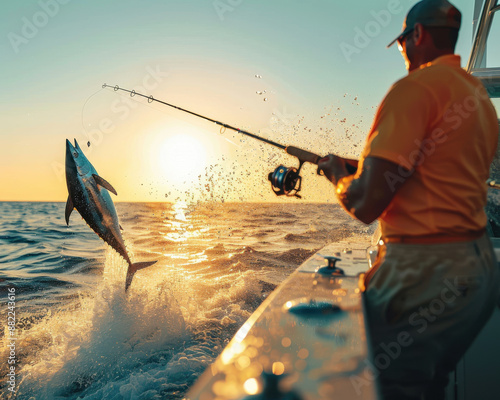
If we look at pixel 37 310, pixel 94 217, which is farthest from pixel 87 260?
pixel 94 217

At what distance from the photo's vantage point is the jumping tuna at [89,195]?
15.1 ft

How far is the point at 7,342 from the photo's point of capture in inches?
194

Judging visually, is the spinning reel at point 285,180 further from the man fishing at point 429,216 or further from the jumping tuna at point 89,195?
the jumping tuna at point 89,195

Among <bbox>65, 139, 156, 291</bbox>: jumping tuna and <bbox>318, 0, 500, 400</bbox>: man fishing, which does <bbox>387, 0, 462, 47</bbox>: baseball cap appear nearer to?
<bbox>318, 0, 500, 400</bbox>: man fishing

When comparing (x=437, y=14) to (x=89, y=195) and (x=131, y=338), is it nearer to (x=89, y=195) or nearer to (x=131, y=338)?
(x=89, y=195)

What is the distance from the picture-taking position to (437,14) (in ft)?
5.10

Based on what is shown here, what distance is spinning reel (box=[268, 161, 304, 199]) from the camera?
238 cm

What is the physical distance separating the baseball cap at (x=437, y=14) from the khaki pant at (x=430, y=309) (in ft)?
3.08

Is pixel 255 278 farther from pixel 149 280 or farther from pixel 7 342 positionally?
pixel 7 342

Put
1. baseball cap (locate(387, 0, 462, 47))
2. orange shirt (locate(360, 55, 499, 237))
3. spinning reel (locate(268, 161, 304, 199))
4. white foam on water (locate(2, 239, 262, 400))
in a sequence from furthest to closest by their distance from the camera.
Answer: white foam on water (locate(2, 239, 262, 400)) → spinning reel (locate(268, 161, 304, 199)) → baseball cap (locate(387, 0, 462, 47)) → orange shirt (locate(360, 55, 499, 237))

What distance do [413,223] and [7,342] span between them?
5569mm

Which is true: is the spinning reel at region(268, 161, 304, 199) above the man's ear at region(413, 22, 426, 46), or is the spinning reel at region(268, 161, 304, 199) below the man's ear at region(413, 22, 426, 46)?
below

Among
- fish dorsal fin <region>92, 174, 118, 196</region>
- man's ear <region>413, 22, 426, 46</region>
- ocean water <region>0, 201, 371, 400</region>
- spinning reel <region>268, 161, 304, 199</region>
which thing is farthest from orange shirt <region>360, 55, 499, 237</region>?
fish dorsal fin <region>92, 174, 118, 196</region>

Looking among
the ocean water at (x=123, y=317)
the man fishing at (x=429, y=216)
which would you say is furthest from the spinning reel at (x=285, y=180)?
the ocean water at (x=123, y=317)
